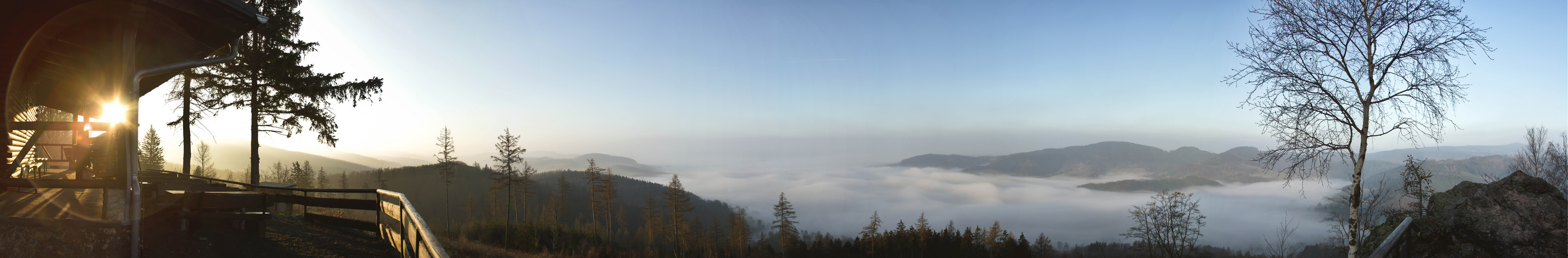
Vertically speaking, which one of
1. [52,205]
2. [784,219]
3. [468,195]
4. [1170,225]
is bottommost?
[784,219]

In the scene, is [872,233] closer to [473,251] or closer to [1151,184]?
[473,251]

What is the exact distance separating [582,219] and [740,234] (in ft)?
122

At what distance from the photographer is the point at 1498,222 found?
25.2ft

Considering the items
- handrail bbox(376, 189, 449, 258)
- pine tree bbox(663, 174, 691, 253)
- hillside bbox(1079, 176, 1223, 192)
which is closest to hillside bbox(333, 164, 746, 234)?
pine tree bbox(663, 174, 691, 253)

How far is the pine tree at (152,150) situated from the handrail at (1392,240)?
54.0 metres

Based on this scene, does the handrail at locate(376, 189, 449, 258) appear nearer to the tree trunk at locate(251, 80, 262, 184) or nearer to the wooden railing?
the wooden railing

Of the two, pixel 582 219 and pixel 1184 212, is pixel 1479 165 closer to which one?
pixel 1184 212

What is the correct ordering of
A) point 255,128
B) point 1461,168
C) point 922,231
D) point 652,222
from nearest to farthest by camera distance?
point 255,128
point 652,222
point 1461,168
point 922,231

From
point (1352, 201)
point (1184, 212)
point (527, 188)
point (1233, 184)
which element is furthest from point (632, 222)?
point (1233, 184)

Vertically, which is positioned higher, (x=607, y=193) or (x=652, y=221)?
(x=607, y=193)

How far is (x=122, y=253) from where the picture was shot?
13.9 ft

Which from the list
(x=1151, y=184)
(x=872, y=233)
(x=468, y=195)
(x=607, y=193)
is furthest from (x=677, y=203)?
(x=1151, y=184)

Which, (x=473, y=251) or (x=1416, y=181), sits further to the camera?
(x=1416, y=181)

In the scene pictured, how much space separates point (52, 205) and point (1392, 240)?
495 inches
